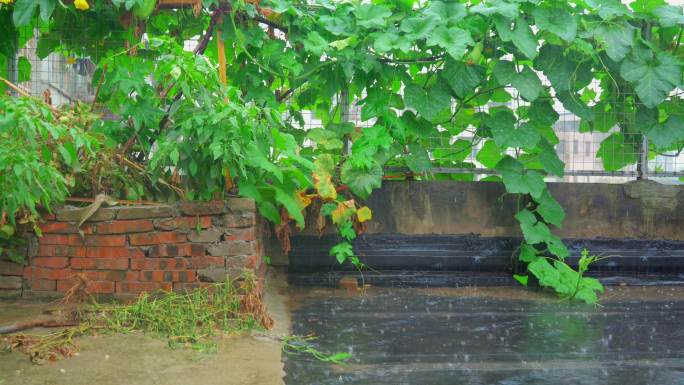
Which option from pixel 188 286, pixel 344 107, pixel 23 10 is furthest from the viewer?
pixel 344 107

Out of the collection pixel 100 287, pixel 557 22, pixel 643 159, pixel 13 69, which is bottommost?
pixel 100 287

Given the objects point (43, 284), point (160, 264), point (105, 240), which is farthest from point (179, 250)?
point (43, 284)

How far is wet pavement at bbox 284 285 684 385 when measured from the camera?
2.72 metres

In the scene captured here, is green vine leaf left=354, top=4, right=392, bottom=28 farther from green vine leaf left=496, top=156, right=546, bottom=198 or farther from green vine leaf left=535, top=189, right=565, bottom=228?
green vine leaf left=535, top=189, right=565, bottom=228

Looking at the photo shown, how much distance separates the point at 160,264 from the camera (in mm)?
3588

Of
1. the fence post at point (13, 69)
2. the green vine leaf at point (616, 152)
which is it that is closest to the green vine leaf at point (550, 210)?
the green vine leaf at point (616, 152)

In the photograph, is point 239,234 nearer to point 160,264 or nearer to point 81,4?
point 160,264

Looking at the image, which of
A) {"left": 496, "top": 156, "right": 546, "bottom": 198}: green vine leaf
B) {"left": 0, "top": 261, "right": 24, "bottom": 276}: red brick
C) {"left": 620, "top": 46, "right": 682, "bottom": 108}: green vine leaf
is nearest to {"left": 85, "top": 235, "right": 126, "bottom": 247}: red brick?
{"left": 0, "top": 261, "right": 24, "bottom": 276}: red brick

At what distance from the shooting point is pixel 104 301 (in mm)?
3580

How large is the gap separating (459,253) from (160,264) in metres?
2.30

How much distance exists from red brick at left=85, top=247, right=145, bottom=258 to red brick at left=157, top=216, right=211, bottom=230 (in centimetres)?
18

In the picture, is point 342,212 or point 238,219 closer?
point 238,219

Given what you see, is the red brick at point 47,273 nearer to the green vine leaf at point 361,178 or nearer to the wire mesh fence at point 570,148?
the wire mesh fence at point 570,148

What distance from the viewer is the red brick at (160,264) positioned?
11.8ft
